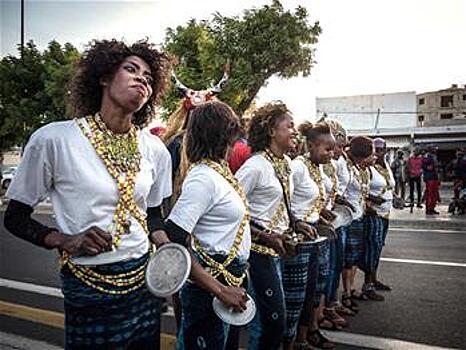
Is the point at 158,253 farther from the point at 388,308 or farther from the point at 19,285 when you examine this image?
the point at 19,285

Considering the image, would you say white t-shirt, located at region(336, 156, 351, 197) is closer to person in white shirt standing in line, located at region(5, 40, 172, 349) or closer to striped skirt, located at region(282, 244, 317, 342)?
striped skirt, located at region(282, 244, 317, 342)

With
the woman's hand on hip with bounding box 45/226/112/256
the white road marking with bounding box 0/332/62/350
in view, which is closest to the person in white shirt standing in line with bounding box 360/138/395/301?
the white road marking with bounding box 0/332/62/350

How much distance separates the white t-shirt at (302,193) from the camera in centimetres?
386

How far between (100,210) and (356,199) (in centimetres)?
402

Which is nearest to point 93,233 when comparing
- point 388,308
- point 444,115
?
point 388,308

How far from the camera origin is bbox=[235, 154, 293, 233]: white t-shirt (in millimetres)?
3199

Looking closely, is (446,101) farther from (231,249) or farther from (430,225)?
(231,249)

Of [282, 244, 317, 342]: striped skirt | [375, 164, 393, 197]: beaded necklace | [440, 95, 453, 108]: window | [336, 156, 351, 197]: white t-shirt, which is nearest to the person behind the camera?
[282, 244, 317, 342]: striped skirt

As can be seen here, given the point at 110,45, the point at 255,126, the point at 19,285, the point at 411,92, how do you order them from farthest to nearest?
the point at 411,92 < the point at 19,285 < the point at 255,126 < the point at 110,45

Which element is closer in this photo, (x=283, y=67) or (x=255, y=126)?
(x=255, y=126)

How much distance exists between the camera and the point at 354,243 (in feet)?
18.4

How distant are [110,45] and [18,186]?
0.75 metres

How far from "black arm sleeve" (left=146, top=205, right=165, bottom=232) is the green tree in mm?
15539

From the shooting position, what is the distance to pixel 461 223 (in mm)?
11781
